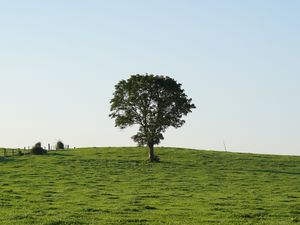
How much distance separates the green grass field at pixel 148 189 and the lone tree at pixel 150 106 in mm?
5895

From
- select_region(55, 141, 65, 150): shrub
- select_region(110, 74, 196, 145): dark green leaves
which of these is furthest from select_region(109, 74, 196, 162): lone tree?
select_region(55, 141, 65, 150): shrub

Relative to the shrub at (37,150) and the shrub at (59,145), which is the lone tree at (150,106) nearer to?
the shrub at (37,150)

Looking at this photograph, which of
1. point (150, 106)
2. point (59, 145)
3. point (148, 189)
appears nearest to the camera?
point (148, 189)

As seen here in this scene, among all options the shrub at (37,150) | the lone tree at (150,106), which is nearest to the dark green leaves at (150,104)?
the lone tree at (150,106)

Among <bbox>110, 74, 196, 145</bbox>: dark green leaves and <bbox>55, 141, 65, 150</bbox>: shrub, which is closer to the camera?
<bbox>110, 74, 196, 145</bbox>: dark green leaves

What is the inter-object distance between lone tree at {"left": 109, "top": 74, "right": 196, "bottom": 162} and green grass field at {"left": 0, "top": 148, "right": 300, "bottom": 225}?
5.89 m

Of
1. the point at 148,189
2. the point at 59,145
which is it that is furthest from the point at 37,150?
the point at 148,189

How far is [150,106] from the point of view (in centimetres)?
9306

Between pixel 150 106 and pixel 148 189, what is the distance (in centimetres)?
4013

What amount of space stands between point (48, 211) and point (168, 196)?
14.1m

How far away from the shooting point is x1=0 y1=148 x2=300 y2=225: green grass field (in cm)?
3434

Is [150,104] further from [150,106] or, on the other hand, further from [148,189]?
[148,189]

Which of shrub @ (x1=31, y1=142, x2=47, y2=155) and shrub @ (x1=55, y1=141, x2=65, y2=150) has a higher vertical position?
shrub @ (x1=55, y1=141, x2=65, y2=150)

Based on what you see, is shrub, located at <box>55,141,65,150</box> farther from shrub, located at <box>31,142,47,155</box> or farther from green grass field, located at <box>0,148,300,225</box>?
green grass field, located at <box>0,148,300,225</box>
